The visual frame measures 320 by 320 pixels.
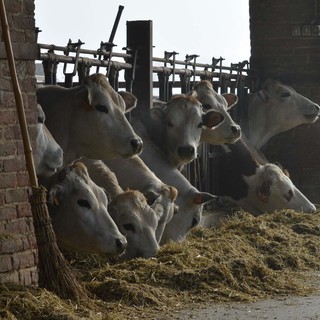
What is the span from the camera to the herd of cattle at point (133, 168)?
9.79m

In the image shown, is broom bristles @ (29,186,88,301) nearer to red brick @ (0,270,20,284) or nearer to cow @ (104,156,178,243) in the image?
red brick @ (0,270,20,284)

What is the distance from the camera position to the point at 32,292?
8.15 meters

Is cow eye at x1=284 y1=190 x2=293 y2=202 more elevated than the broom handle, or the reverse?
the broom handle

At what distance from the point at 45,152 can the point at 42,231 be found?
6.47ft

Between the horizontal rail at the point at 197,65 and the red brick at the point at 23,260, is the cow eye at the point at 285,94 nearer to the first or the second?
the horizontal rail at the point at 197,65

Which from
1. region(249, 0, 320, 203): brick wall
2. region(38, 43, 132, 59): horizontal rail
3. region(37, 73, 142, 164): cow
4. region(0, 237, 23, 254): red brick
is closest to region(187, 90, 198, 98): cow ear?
region(38, 43, 132, 59): horizontal rail

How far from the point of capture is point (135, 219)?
1054cm

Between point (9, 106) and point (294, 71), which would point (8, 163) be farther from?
point (294, 71)

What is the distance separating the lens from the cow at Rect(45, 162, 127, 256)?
9664 millimetres

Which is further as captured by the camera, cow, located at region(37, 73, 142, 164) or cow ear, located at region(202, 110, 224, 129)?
cow ear, located at region(202, 110, 224, 129)

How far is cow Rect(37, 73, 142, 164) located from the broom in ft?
8.90

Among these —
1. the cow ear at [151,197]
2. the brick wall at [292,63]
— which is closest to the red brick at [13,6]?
the cow ear at [151,197]

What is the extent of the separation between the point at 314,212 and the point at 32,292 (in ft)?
24.5

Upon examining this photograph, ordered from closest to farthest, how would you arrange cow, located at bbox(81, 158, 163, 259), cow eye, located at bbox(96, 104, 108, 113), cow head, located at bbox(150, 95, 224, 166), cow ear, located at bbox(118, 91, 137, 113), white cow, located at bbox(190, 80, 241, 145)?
1. cow, located at bbox(81, 158, 163, 259)
2. cow eye, located at bbox(96, 104, 108, 113)
3. cow ear, located at bbox(118, 91, 137, 113)
4. cow head, located at bbox(150, 95, 224, 166)
5. white cow, located at bbox(190, 80, 241, 145)
